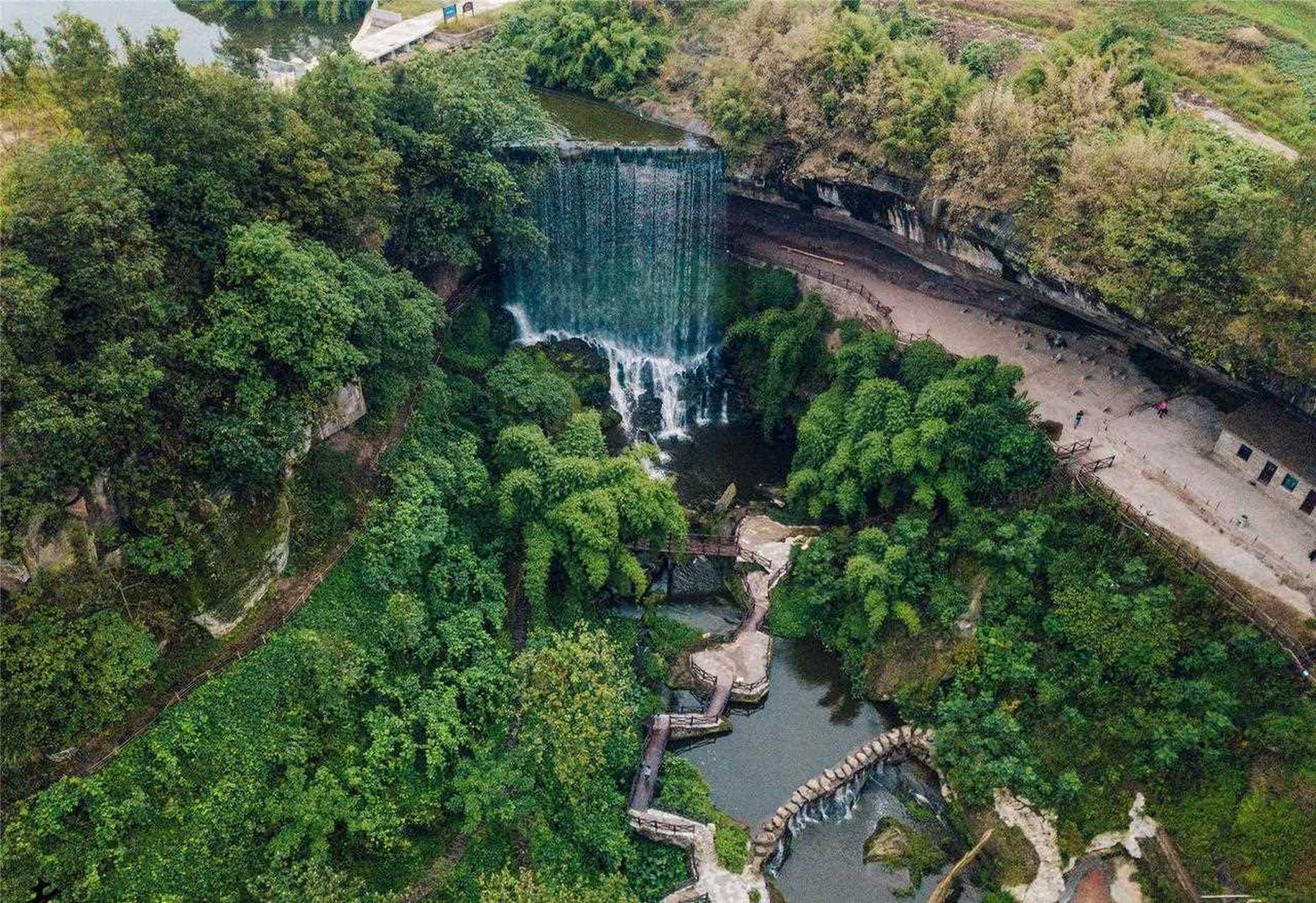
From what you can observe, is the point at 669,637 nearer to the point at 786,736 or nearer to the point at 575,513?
the point at 786,736

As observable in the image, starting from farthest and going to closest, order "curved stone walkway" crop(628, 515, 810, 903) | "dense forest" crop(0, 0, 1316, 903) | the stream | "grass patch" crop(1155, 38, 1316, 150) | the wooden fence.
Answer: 1. "grass patch" crop(1155, 38, 1316, 150)
2. the stream
3. the wooden fence
4. "curved stone walkway" crop(628, 515, 810, 903)
5. "dense forest" crop(0, 0, 1316, 903)

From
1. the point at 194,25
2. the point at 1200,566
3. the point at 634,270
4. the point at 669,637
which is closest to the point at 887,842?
the point at 669,637

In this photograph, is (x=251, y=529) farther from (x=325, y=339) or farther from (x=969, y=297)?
(x=969, y=297)

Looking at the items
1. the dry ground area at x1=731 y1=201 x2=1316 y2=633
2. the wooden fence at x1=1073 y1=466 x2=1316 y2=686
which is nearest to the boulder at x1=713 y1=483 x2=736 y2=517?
the dry ground area at x1=731 y1=201 x2=1316 y2=633

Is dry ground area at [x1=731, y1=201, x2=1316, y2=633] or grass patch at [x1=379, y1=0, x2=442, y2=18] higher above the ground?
grass patch at [x1=379, y1=0, x2=442, y2=18]

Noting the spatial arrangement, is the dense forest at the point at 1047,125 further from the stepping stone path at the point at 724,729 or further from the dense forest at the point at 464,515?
the stepping stone path at the point at 724,729

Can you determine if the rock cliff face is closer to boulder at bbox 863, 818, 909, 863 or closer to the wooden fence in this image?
the wooden fence

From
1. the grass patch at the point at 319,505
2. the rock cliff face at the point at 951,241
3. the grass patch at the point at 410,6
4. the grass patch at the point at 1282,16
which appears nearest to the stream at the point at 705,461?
the rock cliff face at the point at 951,241
